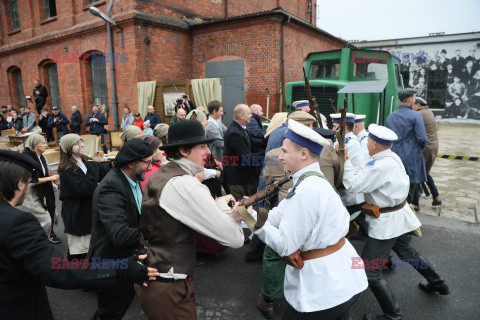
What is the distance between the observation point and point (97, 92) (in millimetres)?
13719

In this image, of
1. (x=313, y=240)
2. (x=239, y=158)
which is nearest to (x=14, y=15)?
(x=239, y=158)

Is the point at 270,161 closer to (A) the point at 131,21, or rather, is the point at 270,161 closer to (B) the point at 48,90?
(A) the point at 131,21

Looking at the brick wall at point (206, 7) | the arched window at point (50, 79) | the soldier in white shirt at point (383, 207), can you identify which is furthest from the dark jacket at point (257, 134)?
the arched window at point (50, 79)

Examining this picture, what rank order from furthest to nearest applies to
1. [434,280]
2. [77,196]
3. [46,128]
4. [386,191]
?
[46,128], [77,196], [434,280], [386,191]

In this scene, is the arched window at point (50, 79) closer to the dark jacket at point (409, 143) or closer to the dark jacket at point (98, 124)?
the dark jacket at point (98, 124)

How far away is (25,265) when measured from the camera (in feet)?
4.97

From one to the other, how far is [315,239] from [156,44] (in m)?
11.8

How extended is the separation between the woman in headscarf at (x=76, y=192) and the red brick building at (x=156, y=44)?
28.5ft

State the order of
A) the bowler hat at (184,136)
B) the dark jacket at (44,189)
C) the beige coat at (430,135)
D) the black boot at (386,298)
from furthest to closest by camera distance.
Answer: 1. the beige coat at (430,135)
2. the dark jacket at (44,189)
3. the black boot at (386,298)
4. the bowler hat at (184,136)

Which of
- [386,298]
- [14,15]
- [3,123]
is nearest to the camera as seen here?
[386,298]

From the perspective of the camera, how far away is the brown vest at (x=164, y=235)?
A: 1.84 m

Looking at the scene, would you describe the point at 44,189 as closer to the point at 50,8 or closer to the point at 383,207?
the point at 383,207

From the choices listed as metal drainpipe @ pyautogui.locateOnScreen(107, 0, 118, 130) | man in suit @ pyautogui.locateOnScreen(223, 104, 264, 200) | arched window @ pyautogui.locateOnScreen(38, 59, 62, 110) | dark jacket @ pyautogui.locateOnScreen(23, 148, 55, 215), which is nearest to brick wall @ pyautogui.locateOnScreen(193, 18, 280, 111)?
metal drainpipe @ pyautogui.locateOnScreen(107, 0, 118, 130)

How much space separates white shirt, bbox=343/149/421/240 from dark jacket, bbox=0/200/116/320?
2.34 metres
